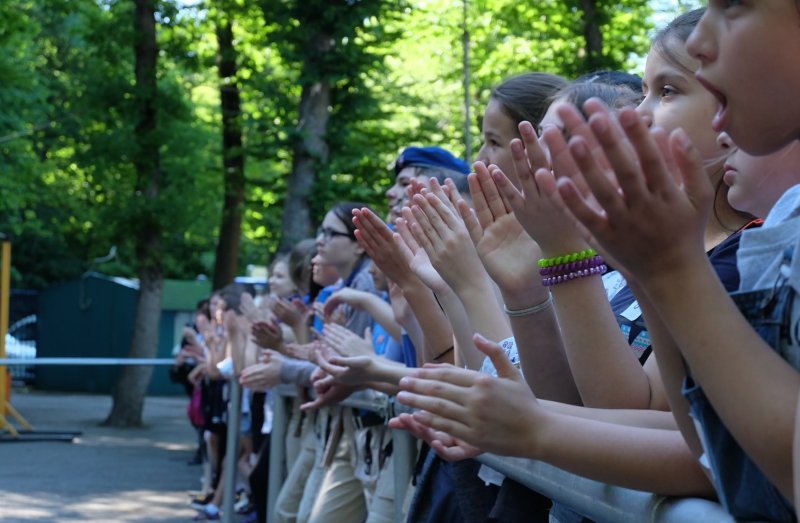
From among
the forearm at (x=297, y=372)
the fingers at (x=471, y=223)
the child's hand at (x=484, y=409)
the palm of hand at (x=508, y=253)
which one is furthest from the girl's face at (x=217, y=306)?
the child's hand at (x=484, y=409)

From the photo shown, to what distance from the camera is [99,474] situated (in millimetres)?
Result: 13453

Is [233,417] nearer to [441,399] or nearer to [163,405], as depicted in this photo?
[441,399]

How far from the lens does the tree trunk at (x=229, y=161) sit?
21.7 meters

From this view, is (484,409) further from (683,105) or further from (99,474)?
(99,474)

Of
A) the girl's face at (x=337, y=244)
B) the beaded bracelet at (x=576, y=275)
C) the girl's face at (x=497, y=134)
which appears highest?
the girl's face at (x=497, y=134)

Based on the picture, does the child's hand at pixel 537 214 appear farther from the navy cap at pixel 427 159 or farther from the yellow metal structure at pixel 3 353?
the yellow metal structure at pixel 3 353

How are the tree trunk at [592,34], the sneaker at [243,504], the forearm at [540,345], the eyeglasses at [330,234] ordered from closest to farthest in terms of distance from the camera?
the forearm at [540,345]
the eyeglasses at [330,234]
the sneaker at [243,504]
the tree trunk at [592,34]

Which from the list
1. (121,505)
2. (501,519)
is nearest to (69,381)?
(121,505)

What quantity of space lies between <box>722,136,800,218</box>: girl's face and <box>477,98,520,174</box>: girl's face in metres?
1.70

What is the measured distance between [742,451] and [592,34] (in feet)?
59.5

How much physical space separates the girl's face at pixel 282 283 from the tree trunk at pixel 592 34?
9.21 meters

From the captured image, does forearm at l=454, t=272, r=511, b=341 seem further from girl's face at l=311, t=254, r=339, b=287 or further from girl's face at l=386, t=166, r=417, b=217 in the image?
girl's face at l=311, t=254, r=339, b=287

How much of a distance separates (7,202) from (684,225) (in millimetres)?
24294

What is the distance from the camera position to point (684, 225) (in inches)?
59.2
